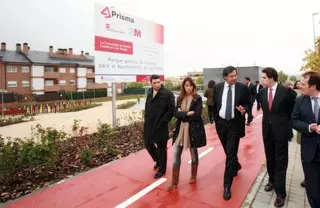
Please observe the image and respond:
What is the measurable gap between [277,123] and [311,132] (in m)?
0.54

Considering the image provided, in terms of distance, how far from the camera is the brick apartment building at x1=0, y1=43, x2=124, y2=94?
36594 millimetres

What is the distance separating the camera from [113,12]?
8109mm

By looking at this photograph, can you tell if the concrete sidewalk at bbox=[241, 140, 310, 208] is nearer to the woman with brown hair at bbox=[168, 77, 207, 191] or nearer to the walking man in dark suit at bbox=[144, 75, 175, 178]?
the woman with brown hair at bbox=[168, 77, 207, 191]

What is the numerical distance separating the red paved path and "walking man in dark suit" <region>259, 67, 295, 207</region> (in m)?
0.57

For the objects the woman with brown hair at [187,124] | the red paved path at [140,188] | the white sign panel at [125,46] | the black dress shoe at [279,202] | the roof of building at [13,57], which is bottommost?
the red paved path at [140,188]

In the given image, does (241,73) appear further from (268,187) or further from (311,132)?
(311,132)

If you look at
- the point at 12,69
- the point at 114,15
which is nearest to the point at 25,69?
the point at 12,69

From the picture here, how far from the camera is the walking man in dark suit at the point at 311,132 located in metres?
2.51

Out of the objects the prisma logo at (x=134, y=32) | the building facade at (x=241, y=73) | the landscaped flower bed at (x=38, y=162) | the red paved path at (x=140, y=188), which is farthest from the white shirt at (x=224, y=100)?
the building facade at (x=241, y=73)

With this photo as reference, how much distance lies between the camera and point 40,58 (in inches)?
1602

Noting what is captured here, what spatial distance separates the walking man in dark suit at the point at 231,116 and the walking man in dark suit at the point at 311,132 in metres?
0.77

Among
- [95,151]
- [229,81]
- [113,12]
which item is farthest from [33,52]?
[229,81]

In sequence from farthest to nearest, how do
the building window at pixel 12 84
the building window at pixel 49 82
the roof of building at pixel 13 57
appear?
the building window at pixel 49 82 < the building window at pixel 12 84 < the roof of building at pixel 13 57

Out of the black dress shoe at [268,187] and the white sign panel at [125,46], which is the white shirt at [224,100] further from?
the white sign panel at [125,46]
